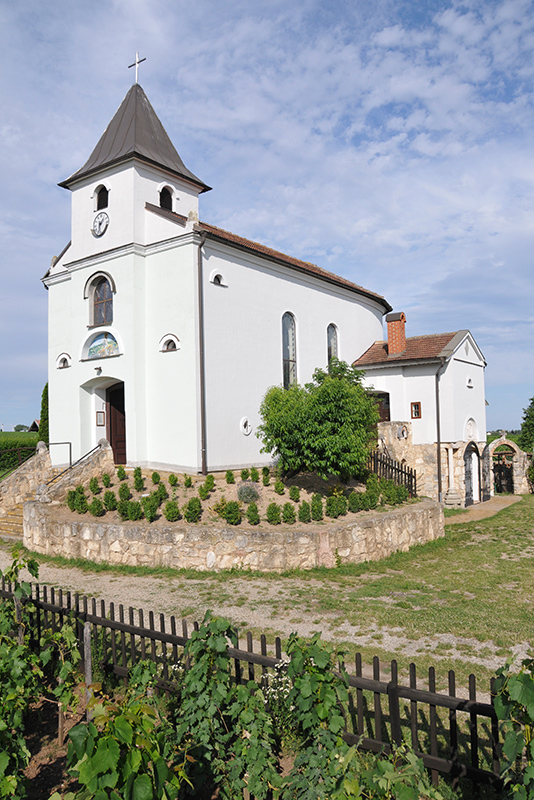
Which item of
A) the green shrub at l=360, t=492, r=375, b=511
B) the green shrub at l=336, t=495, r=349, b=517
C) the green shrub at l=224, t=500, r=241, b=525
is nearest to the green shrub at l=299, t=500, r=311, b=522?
the green shrub at l=336, t=495, r=349, b=517

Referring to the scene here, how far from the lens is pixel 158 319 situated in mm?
15336

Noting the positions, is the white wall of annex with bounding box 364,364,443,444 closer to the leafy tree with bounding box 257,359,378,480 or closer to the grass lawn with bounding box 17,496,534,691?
the leafy tree with bounding box 257,359,378,480

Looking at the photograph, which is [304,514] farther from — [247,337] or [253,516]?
[247,337]

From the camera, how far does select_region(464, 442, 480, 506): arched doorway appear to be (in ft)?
65.1

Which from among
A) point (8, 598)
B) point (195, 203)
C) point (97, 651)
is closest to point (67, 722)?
point (97, 651)

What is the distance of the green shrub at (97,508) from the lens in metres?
11.7

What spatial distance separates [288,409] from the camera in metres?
13.2

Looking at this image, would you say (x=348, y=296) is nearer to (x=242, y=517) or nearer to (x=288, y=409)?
(x=288, y=409)

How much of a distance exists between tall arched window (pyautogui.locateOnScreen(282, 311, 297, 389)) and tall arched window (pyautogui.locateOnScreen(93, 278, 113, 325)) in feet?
19.2

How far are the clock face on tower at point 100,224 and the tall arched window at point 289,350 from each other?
649 cm

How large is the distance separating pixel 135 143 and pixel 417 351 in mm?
12146

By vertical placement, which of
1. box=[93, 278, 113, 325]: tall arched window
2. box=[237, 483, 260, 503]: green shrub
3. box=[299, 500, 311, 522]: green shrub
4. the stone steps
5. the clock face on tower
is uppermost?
the clock face on tower

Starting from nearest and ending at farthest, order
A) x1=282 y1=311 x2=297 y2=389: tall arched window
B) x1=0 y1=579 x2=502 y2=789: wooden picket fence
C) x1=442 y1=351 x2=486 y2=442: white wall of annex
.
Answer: x1=0 y1=579 x2=502 y2=789: wooden picket fence → x1=282 y1=311 x2=297 y2=389: tall arched window → x1=442 y1=351 x2=486 y2=442: white wall of annex

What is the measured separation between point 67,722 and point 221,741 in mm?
1727
